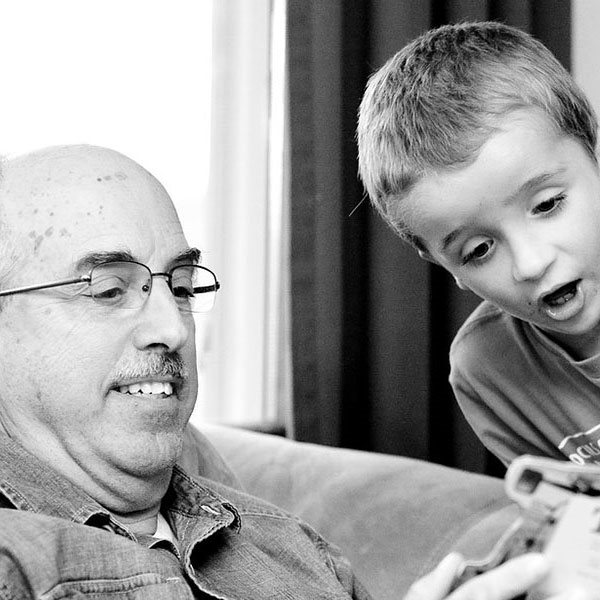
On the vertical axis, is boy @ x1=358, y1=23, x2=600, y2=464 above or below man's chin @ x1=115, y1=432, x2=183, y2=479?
above

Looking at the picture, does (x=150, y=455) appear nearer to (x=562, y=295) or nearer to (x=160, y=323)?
(x=160, y=323)

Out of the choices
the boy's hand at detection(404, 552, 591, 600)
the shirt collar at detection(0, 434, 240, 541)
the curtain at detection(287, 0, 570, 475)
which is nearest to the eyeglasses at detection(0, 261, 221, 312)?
the shirt collar at detection(0, 434, 240, 541)

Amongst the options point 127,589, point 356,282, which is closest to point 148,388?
point 127,589

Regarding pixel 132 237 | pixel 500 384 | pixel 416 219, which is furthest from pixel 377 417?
pixel 132 237

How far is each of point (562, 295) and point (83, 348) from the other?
0.67 metres

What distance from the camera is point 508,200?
136cm

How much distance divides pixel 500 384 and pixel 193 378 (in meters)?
0.57

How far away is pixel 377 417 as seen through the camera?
262 cm

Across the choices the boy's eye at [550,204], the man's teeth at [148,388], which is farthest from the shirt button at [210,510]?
the boy's eye at [550,204]

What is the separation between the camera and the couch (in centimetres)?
156

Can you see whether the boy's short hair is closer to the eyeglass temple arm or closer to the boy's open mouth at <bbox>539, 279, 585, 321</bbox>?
the boy's open mouth at <bbox>539, 279, 585, 321</bbox>

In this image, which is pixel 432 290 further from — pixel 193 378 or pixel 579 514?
pixel 579 514

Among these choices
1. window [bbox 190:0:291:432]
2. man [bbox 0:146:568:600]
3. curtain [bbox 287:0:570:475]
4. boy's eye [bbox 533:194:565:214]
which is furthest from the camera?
window [bbox 190:0:291:432]

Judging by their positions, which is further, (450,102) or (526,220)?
(450,102)
